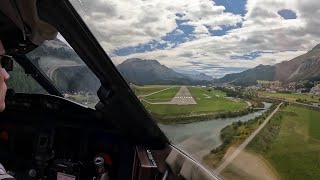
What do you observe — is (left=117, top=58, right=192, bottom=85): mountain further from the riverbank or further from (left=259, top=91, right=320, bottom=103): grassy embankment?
(left=259, top=91, right=320, bottom=103): grassy embankment

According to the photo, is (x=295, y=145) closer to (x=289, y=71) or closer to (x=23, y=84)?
(x=289, y=71)

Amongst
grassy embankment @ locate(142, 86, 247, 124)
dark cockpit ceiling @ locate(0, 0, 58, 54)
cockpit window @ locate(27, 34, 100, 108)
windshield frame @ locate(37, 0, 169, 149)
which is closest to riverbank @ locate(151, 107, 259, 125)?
grassy embankment @ locate(142, 86, 247, 124)

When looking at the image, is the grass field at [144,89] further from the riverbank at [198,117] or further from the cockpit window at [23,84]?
the cockpit window at [23,84]

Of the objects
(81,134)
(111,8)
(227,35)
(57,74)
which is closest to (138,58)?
(111,8)

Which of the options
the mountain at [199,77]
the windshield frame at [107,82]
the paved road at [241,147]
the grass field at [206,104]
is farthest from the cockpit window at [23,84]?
the paved road at [241,147]

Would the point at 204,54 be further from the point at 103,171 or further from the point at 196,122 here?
the point at 103,171

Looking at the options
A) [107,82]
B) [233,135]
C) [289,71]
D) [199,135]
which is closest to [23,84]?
[107,82]

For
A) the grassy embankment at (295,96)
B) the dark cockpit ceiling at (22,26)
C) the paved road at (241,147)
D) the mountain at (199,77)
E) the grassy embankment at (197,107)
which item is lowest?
the paved road at (241,147)
